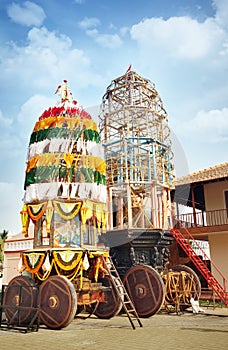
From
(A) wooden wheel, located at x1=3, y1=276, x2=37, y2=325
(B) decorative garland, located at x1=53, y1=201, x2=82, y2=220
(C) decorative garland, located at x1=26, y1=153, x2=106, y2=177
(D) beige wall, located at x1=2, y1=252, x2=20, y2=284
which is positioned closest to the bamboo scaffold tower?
(C) decorative garland, located at x1=26, y1=153, x2=106, y2=177

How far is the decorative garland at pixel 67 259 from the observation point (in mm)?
12562

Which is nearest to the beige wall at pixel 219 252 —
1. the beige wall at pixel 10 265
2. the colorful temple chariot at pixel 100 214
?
the colorful temple chariot at pixel 100 214

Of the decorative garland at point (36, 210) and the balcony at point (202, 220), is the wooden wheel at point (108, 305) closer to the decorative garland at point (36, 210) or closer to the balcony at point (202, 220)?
the decorative garland at point (36, 210)

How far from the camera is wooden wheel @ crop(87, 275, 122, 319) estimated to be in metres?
13.8

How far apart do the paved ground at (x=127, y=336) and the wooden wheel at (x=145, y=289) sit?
1.52 ft

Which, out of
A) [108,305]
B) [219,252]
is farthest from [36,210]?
[219,252]

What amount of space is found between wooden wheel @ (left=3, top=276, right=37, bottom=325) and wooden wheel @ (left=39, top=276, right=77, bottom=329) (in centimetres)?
32

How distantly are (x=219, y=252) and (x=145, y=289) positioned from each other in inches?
308

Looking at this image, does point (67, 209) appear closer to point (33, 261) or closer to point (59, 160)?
→ point (59, 160)

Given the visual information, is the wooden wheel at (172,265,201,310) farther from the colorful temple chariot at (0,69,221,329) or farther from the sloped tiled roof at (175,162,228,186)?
the sloped tiled roof at (175,162,228,186)

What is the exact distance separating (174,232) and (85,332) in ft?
24.1

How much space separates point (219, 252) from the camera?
2056cm

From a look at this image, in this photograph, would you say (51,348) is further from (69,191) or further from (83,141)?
(83,141)

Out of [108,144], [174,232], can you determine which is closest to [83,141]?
[108,144]
